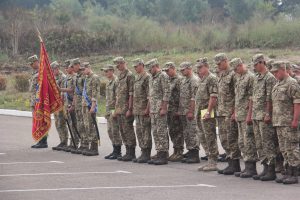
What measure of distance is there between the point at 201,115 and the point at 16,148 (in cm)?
654

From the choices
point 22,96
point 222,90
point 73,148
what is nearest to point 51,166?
point 73,148

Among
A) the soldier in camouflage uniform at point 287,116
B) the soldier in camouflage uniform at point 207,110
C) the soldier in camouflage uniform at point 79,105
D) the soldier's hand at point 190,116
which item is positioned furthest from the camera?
the soldier in camouflage uniform at point 79,105

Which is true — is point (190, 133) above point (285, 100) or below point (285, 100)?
below

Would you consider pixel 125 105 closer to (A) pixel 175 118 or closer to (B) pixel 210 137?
(A) pixel 175 118

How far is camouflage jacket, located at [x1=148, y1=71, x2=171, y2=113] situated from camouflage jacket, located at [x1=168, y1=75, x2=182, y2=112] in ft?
1.45

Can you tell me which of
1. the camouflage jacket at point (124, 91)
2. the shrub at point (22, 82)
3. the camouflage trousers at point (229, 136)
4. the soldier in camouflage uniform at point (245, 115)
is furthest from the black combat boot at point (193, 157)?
the shrub at point (22, 82)

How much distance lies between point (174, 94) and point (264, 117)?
3341 millimetres

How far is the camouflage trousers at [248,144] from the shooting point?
Answer: 44.9ft

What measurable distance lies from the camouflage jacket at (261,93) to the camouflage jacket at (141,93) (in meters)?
3.26

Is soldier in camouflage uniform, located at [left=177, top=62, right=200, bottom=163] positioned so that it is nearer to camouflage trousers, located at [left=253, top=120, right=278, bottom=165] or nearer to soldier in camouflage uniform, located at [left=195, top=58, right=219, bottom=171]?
soldier in camouflage uniform, located at [left=195, top=58, right=219, bottom=171]

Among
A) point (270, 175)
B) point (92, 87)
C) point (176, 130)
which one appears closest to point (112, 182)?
point (270, 175)

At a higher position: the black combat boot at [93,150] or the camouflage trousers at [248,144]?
the camouflage trousers at [248,144]

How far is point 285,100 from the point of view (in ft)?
42.6

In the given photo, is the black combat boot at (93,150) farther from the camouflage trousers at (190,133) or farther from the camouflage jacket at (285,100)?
the camouflage jacket at (285,100)
